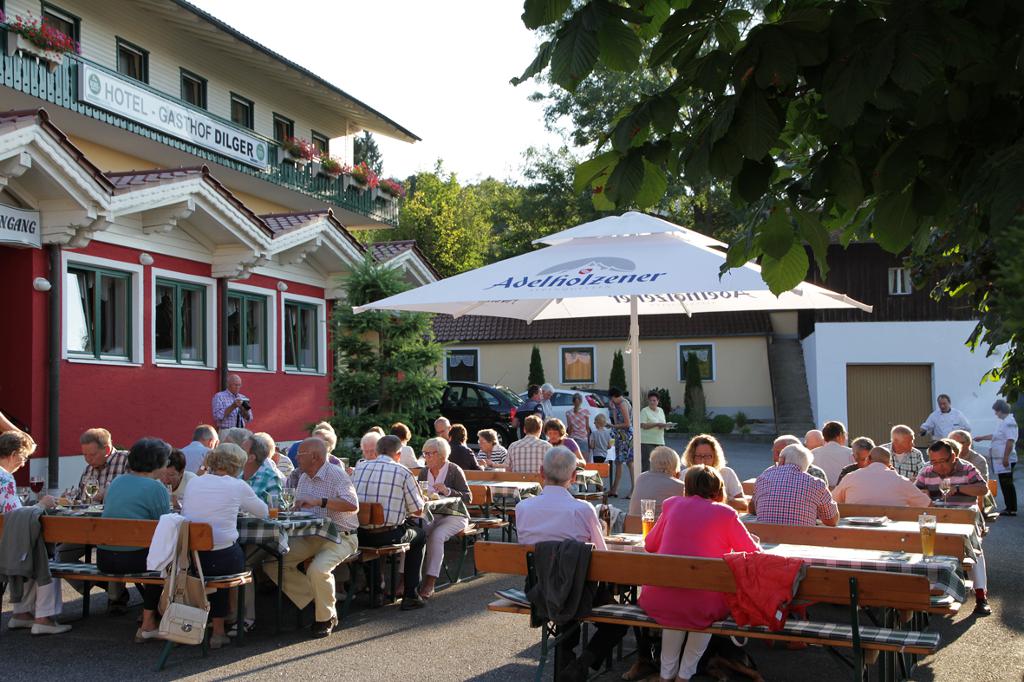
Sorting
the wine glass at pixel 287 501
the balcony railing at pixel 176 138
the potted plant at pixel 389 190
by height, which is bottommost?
the wine glass at pixel 287 501

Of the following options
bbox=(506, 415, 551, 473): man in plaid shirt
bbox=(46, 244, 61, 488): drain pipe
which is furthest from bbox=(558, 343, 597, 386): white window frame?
bbox=(506, 415, 551, 473): man in plaid shirt

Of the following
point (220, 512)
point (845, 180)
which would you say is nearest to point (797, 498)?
point (220, 512)

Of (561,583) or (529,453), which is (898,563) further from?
(529,453)

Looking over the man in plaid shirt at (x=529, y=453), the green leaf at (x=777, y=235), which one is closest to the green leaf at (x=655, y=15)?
the green leaf at (x=777, y=235)

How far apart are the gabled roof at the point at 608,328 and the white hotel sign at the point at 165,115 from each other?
15.3 metres

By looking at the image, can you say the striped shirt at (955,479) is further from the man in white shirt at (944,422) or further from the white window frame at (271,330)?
the white window frame at (271,330)

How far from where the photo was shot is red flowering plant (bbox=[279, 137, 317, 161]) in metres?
24.5

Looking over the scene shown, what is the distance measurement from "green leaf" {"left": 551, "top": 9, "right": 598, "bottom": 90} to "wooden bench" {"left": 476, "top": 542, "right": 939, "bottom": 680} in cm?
363

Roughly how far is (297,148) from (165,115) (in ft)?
16.4

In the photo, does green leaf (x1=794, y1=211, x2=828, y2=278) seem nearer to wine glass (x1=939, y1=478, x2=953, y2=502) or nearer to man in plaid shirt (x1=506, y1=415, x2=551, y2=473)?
wine glass (x1=939, y1=478, x2=953, y2=502)

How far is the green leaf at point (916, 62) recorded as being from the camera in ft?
8.16

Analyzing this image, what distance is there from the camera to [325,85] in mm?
26000

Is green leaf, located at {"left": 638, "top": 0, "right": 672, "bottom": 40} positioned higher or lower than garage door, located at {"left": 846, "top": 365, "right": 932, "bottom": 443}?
higher

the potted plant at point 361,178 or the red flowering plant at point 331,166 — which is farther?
the potted plant at point 361,178
